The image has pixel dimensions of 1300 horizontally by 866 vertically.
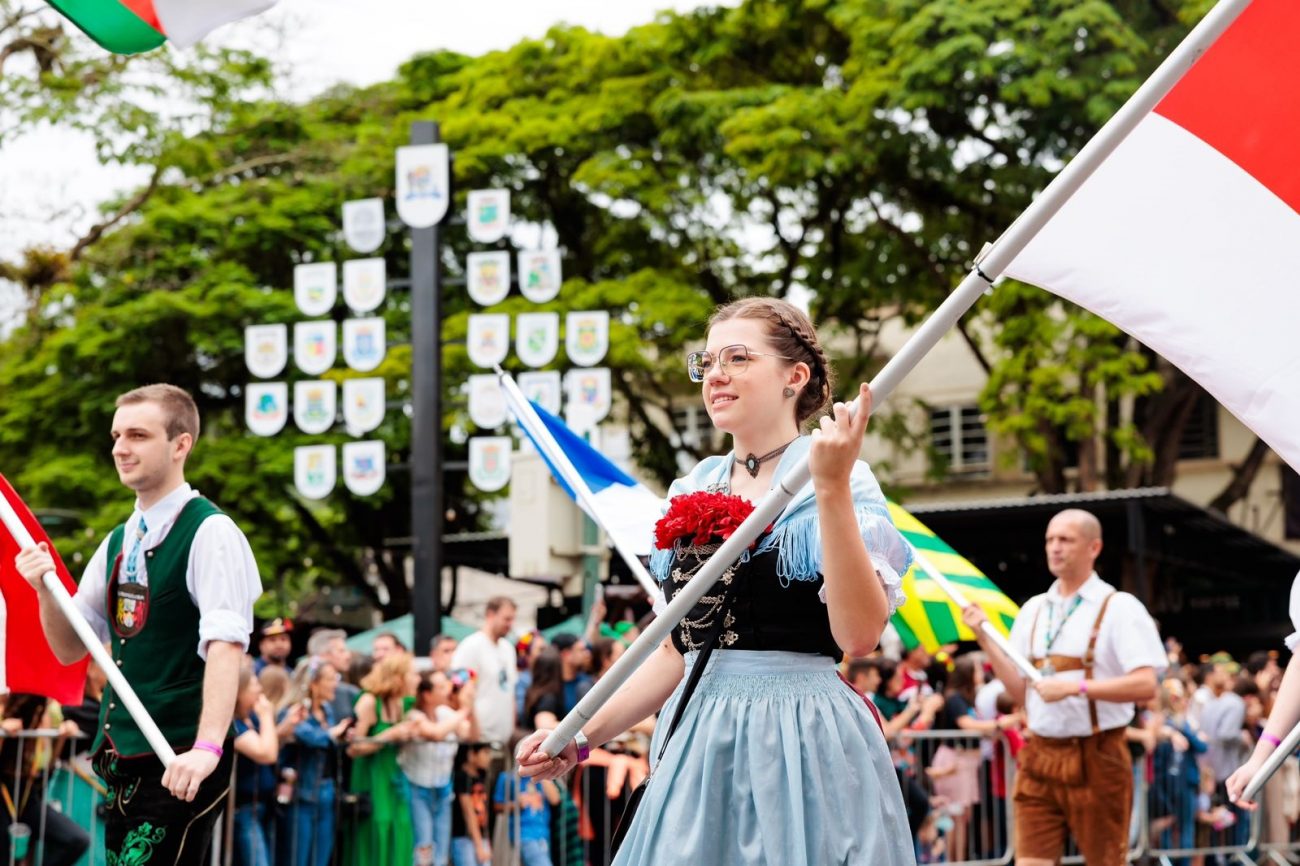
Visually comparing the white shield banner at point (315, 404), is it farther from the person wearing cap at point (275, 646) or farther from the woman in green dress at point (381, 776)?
the woman in green dress at point (381, 776)

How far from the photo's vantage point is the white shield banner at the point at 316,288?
1750 cm

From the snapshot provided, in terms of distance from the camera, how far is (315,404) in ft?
59.4

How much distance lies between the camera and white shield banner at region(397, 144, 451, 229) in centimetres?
1535

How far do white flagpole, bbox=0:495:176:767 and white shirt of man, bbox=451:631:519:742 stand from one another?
19.8ft

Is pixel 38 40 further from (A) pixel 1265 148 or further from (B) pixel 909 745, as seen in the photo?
(A) pixel 1265 148

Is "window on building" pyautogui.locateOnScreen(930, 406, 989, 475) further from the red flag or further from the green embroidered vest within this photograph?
the green embroidered vest

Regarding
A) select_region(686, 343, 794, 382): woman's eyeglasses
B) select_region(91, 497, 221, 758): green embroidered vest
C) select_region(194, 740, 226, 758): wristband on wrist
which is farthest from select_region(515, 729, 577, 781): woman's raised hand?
select_region(91, 497, 221, 758): green embroidered vest

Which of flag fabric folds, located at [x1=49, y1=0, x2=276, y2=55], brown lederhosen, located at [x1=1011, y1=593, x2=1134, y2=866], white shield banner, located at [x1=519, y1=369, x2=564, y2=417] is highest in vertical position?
white shield banner, located at [x1=519, y1=369, x2=564, y2=417]

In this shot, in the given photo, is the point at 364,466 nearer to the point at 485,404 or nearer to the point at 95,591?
the point at 485,404

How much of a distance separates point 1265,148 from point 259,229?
2238cm

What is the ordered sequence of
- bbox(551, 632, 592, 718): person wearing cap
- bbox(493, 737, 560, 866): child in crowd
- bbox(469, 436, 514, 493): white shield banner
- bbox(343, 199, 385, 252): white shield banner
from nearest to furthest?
1. bbox(493, 737, 560, 866): child in crowd
2. bbox(551, 632, 592, 718): person wearing cap
3. bbox(469, 436, 514, 493): white shield banner
4. bbox(343, 199, 385, 252): white shield banner

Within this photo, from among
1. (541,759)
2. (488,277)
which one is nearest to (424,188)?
(488,277)

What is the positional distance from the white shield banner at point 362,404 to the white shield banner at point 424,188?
8.88ft

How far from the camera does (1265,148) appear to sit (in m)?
4.30
